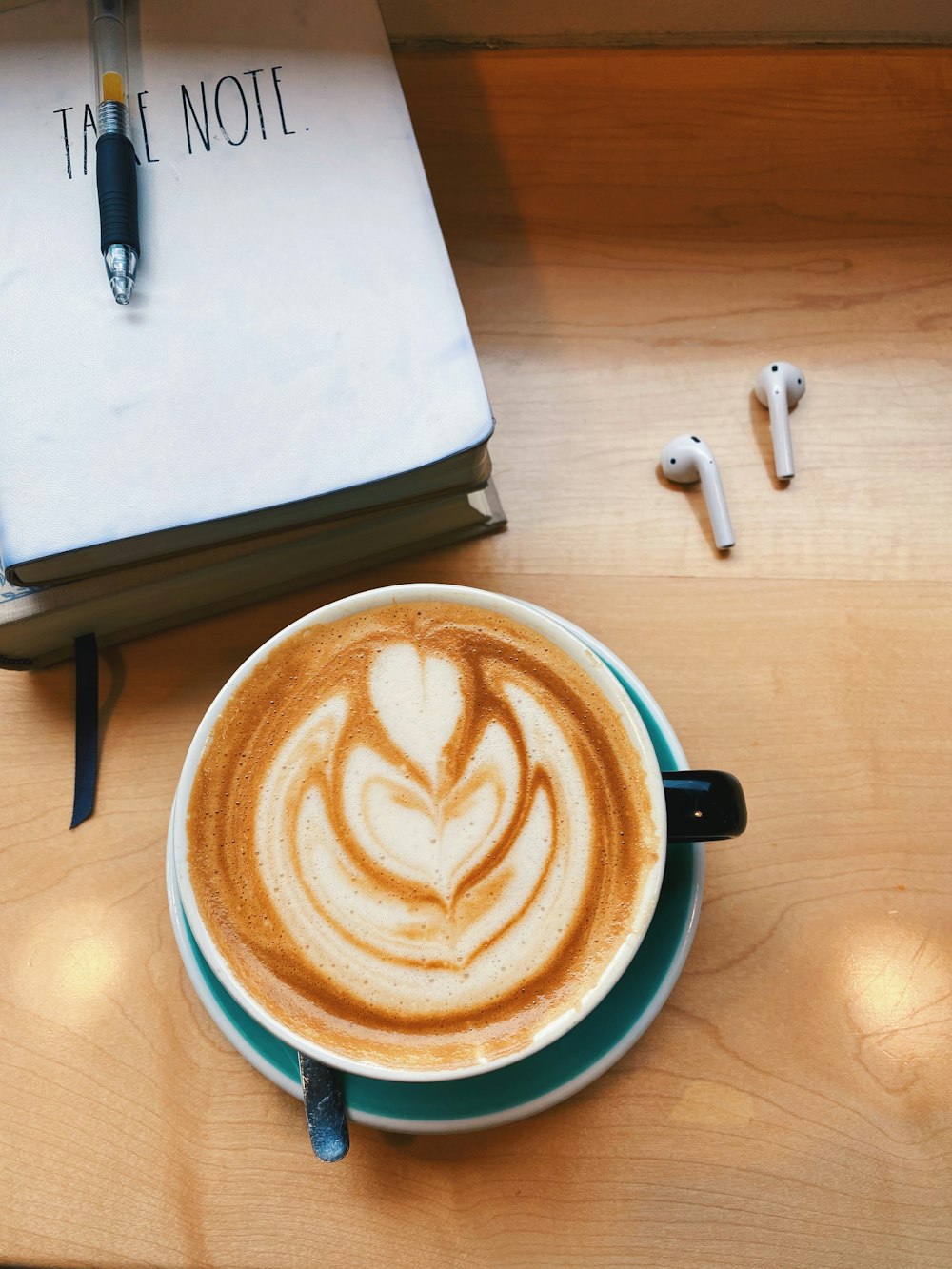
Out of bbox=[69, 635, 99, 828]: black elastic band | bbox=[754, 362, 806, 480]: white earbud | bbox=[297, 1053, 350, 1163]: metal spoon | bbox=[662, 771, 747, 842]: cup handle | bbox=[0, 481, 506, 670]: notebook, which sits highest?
bbox=[754, 362, 806, 480]: white earbud

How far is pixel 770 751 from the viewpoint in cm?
72

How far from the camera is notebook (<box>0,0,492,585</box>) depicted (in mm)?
613

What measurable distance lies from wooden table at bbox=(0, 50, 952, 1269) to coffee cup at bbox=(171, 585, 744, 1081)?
111 millimetres

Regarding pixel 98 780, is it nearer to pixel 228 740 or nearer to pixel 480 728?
pixel 228 740

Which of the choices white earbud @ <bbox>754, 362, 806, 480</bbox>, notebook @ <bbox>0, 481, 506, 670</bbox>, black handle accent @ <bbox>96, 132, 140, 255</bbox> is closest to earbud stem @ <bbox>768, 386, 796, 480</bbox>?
white earbud @ <bbox>754, 362, 806, 480</bbox>

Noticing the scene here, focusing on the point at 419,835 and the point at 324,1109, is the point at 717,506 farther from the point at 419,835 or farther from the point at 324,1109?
the point at 324,1109

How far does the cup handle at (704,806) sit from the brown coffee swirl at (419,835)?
0.06 feet

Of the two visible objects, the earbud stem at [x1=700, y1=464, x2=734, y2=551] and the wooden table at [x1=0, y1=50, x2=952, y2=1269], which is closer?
Result: the wooden table at [x1=0, y1=50, x2=952, y2=1269]

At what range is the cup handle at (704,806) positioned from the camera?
23.3 inches

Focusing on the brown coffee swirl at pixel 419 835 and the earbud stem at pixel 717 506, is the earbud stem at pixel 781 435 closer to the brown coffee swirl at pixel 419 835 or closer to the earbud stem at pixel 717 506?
the earbud stem at pixel 717 506

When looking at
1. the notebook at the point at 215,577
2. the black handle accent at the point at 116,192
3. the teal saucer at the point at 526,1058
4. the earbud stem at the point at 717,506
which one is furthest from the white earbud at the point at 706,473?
the black handle accent at the point at 116,192

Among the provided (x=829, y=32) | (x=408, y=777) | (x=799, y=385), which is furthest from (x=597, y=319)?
(x=408, y=777)

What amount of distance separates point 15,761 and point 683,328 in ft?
2.17

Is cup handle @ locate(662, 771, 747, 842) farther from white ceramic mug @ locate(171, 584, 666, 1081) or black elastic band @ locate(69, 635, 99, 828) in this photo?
black elastic band @ locate(69, 635, 99, 828)
